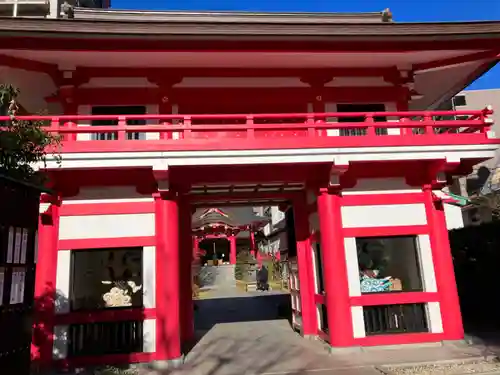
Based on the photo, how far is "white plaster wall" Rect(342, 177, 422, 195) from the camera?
10.3 meters

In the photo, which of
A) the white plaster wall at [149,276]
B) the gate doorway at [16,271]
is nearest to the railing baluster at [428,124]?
the white plaster wall at [149,276]

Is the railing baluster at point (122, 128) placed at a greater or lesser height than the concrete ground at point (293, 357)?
greater

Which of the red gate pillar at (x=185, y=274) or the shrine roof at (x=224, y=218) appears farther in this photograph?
the shrine roof at (x=224, y=218)

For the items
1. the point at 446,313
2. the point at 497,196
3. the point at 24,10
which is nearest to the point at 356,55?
the point at 446,313

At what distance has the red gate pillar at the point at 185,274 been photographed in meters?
11.6

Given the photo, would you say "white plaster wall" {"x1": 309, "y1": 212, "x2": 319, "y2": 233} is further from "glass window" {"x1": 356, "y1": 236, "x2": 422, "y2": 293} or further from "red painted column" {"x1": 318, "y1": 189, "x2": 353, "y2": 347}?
"glass window" {"x1": 356, "y1": 236, "x2": 422, "y2": 293}

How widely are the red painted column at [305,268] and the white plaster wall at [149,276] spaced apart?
4.44m

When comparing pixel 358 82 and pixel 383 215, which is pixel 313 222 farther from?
pixel 358 82

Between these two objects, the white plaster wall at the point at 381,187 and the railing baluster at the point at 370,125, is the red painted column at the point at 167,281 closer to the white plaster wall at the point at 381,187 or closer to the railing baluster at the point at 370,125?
the white plaster wall at the point at 381,187

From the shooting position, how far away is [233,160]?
30.4ft

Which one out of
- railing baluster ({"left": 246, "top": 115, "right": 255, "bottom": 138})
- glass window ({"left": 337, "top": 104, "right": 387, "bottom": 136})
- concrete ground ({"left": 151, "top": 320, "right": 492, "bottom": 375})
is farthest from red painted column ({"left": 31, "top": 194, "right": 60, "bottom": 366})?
glass window ({"left": 337, "top": 104, "right": 387, "bottom": 136})

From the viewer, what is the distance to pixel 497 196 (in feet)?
59.2

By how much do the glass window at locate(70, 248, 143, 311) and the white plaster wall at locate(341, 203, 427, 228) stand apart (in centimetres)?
529

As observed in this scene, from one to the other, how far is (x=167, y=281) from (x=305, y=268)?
434cm
